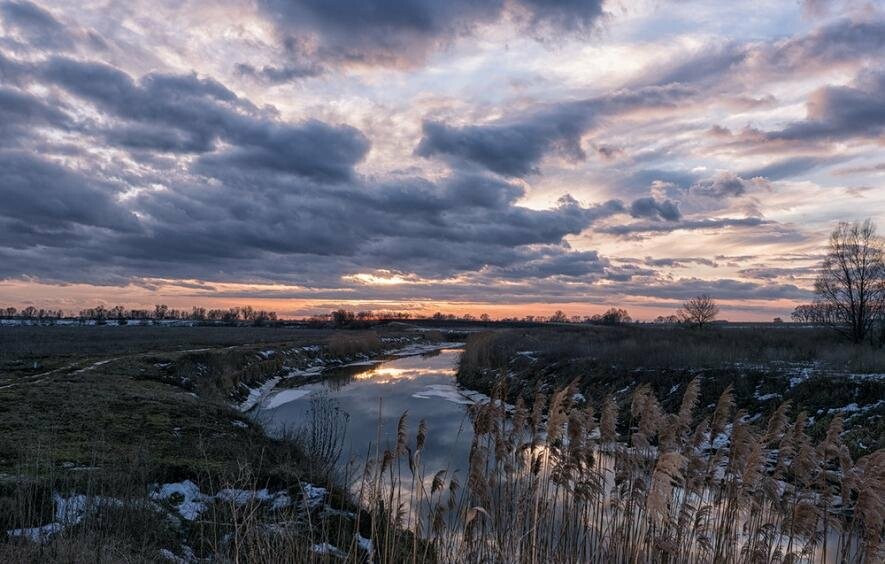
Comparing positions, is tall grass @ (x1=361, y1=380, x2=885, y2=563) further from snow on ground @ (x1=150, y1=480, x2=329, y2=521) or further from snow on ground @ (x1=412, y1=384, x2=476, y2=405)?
snow on ground @ (x1=412, y1=384, x2=476, y2=405)

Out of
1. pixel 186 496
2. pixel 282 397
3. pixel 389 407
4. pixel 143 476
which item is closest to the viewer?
pixel 143 476

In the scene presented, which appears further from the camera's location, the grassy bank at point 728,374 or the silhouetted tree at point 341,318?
the silhouetted tree at point 341,318

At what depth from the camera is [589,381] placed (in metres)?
29.3

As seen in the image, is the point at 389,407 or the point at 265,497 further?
the point at 389,407

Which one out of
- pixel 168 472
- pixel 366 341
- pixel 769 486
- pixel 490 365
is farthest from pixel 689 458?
pixel 366 341

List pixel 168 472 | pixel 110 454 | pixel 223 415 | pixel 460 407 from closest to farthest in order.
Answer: pixel 168 472, pixel 110 454, pixel 223 415, pixel 460 407

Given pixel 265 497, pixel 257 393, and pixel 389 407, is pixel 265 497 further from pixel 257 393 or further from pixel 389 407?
pixel 257 393

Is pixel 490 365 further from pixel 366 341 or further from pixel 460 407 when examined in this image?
pixel 366 341

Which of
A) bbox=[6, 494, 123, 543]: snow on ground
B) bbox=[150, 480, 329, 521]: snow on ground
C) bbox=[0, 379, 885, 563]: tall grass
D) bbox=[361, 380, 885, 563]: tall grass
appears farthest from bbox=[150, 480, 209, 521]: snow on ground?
bbox=[361, 380, 885, 563]: tall grass

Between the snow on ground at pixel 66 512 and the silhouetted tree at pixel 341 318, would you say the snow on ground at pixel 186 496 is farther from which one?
the silhouetted tree at pixel 341 318

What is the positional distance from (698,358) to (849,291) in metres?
23.1

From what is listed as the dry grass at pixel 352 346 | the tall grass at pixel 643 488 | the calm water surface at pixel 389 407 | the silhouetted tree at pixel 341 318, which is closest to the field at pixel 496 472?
→ the tall grass at pixel 643 488

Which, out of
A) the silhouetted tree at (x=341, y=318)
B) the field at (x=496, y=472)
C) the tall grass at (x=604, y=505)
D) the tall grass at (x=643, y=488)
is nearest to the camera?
the tall grass at (x=604, y=505)

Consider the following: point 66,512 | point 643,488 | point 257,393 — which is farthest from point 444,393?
point 643,488
